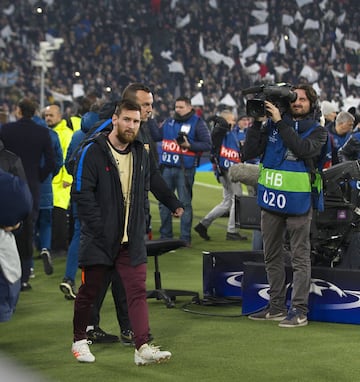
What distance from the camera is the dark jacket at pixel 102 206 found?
6555 mm

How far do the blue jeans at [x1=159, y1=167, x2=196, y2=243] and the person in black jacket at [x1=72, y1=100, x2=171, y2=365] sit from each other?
6739mm

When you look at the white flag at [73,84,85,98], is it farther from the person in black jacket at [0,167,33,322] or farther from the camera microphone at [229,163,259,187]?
the person in black jacket at [0,167,33,322]

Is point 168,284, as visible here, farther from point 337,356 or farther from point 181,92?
point 181,92

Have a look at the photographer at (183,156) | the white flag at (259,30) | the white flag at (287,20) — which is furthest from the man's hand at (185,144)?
the white flag at (287,20)

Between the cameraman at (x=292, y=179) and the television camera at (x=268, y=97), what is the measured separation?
5 centimetres

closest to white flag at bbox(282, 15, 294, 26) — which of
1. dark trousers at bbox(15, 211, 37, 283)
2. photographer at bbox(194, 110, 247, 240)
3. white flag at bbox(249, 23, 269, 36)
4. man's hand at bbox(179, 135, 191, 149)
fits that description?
white flag at bbox(249, 23, 269, 36)

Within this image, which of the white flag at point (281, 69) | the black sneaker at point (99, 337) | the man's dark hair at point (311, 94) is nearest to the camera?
the black sneaker at point (99, 337)

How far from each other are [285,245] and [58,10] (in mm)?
42258

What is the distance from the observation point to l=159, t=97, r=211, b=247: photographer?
44.5 ft

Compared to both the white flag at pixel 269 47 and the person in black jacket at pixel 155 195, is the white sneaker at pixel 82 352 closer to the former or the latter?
the person in black jacket at pixel 155 195

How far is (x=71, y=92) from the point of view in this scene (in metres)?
43.7

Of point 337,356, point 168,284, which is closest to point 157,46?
point 168,284

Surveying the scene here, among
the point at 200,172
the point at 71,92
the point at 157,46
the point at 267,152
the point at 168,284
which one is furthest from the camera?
the point at 157,46

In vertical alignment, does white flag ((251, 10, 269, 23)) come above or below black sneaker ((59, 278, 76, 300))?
above
